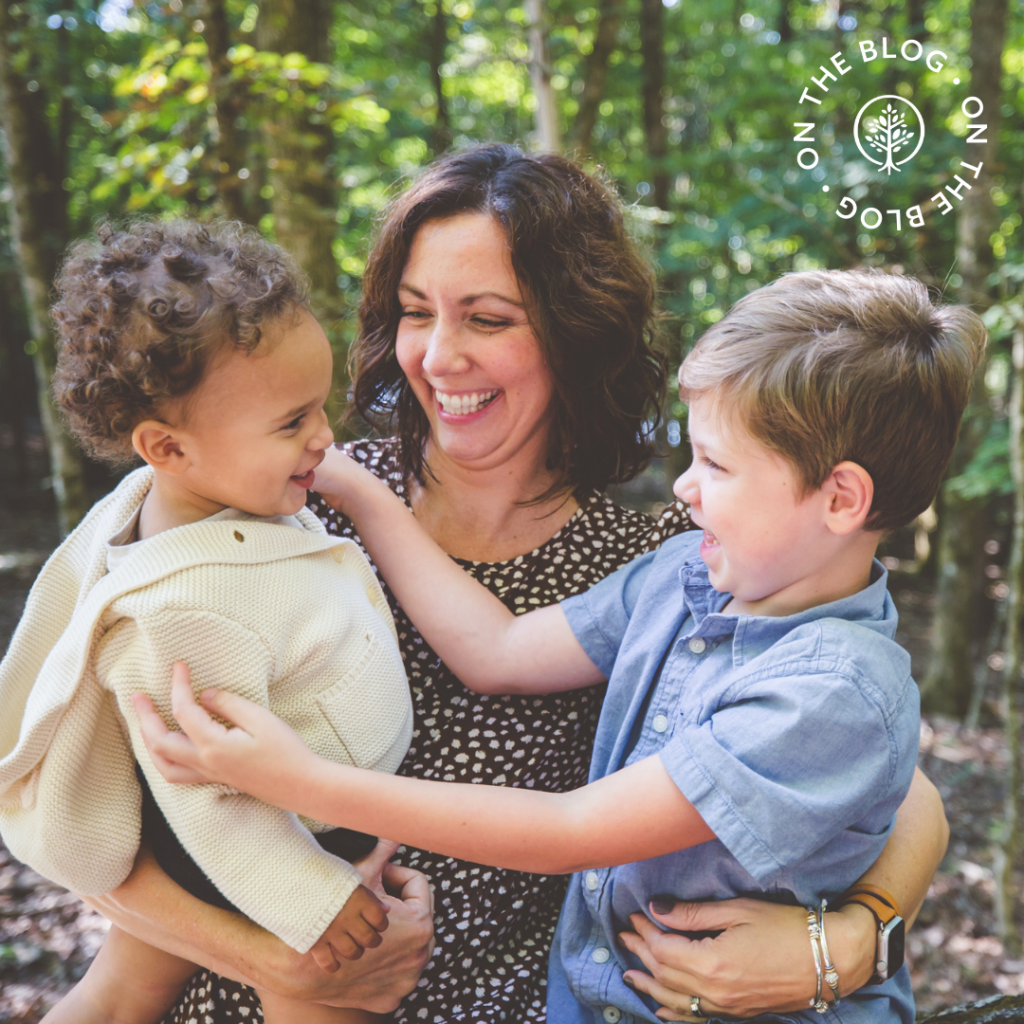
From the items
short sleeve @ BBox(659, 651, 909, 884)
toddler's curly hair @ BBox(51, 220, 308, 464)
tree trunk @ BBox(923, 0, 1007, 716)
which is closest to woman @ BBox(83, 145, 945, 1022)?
short sleeve @ BBox(659, 651, 909, 884)

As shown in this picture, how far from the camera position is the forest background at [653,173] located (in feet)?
12.7

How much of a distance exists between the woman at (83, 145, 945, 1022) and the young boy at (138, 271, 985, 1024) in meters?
0.12

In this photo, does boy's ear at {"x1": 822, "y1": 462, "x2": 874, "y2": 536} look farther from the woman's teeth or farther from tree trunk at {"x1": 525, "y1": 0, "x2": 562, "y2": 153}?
tree trunk at {"x1": 525, "y1": 0, "x2": 562, "y2": 153}

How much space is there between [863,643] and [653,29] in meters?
9.67

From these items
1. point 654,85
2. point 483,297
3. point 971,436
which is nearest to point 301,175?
point 483,297

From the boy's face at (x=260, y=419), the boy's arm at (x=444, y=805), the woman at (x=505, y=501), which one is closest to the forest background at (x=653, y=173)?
the woman at (x=505, y=501)

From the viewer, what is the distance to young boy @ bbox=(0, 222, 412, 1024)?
1245 mm

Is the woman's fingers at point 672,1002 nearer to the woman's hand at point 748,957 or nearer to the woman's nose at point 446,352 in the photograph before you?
the woman's hand at point 748,957

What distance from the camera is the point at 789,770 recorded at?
3.77ft

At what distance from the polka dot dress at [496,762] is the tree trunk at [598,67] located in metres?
5.87

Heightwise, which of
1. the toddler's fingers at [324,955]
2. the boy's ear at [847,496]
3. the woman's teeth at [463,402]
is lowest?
the toddler's fingers at [324,955]

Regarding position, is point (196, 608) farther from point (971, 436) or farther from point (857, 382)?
point (971, 436)

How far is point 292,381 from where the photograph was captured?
134 centimetres

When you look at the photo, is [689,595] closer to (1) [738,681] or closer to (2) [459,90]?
(1) [738,681]
